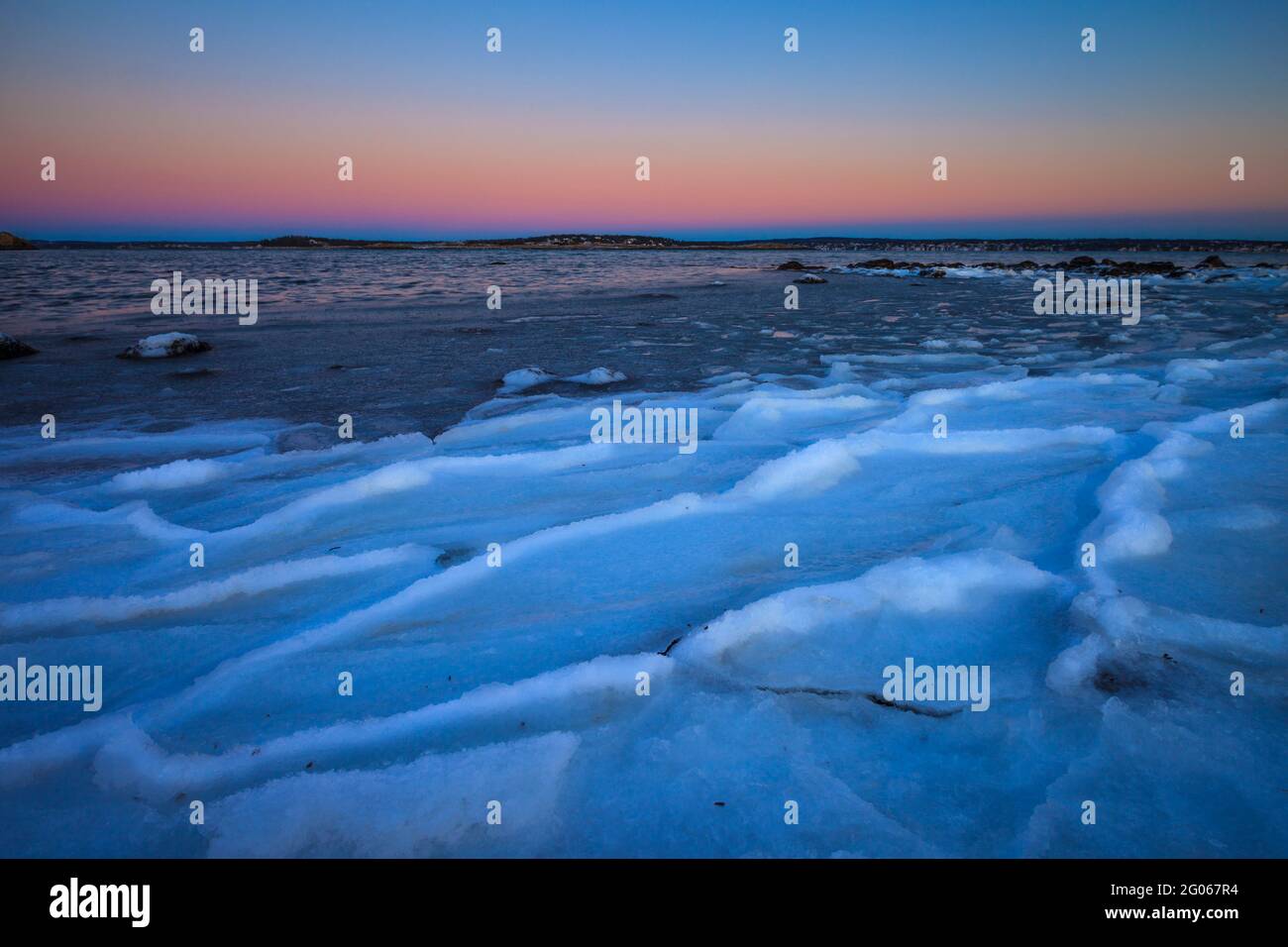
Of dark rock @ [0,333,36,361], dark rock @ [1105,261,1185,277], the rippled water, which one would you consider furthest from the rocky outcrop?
dark rock @ [1105,261,1185,277]

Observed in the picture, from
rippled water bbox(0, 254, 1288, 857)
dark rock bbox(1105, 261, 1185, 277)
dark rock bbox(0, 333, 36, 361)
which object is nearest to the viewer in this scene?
rippled water bbox(0, 254, 1288, 857)

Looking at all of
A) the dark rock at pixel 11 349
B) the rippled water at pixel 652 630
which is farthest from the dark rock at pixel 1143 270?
the dark rock at pixel 11 349

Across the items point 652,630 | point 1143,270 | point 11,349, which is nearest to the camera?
point 652,630

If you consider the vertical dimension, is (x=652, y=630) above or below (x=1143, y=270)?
below

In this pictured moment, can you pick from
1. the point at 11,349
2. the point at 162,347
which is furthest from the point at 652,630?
the point at 11,349

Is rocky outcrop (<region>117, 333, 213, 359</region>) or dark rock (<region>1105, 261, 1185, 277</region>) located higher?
dark rock (<region>1105, 261, 1185, 277</region>)

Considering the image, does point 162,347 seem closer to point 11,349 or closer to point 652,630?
point 11,349

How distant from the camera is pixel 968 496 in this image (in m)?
3.85

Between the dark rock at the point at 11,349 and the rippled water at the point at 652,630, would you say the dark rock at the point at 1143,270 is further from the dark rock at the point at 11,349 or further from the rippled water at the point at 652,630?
the dark rock at the point at 11,349

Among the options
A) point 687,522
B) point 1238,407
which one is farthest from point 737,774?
point 1238,407

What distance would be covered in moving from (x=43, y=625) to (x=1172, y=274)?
34.6m

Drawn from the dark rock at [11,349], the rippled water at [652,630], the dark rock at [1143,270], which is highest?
the dark rock at [1143,270]

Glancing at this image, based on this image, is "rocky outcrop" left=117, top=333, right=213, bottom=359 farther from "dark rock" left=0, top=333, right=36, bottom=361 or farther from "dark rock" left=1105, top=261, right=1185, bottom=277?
"dark rock" left=1105, top=261, right=1185, bottom=277

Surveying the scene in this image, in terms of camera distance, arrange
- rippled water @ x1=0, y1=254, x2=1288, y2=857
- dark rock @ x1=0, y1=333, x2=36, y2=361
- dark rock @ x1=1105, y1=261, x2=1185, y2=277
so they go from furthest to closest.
Answer: dark rock @ x1=1105, y1=261, x2=1185, y2=277
dark rock @ x1=0, y1=333, x2=36, y2=361
rippled water @ x1=0, y1=254, x2=1288, y2=857
